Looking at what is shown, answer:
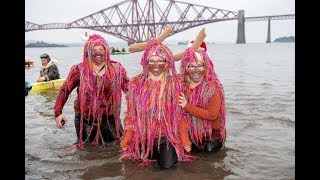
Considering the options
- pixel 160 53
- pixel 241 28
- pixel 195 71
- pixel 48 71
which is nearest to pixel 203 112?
pixel 195 71

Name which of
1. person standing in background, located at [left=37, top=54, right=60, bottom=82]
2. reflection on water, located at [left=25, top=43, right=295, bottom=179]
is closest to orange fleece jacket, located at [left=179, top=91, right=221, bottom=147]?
reflection on water, located at [left=25, top=43, right=295, bottom=179]

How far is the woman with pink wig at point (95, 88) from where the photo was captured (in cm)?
477

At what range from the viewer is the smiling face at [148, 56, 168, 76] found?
388 centimetres

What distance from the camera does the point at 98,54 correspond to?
15.5 feet

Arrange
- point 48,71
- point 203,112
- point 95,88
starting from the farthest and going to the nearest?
point 48,71 → point 95,88 → point 203,112

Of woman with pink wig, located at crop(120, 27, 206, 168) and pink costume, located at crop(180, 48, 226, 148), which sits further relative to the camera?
pink costume, located at crop(180, 48, 226, 148)

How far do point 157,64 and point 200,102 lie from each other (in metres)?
0.83

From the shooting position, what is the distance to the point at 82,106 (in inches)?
193

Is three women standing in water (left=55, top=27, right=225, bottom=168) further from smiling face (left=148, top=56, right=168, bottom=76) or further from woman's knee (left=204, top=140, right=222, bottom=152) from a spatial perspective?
woman's knee (left=204, top=140, right=222, bottom=152)

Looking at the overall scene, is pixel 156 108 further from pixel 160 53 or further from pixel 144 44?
pixel 144 44

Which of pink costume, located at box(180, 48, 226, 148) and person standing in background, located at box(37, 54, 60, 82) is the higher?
person standing in background, located at box(37, 54, 60, 82)

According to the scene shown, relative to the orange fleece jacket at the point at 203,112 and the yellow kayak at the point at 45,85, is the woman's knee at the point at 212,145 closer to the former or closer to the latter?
the orange fleece jacket at the point at 203,112

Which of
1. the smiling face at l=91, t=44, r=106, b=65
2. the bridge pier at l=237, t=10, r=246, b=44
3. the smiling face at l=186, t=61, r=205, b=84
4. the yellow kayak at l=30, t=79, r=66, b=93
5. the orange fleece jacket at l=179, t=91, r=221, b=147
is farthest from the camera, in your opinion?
the bridge pier at l=237, t=10, r=246, b=44
